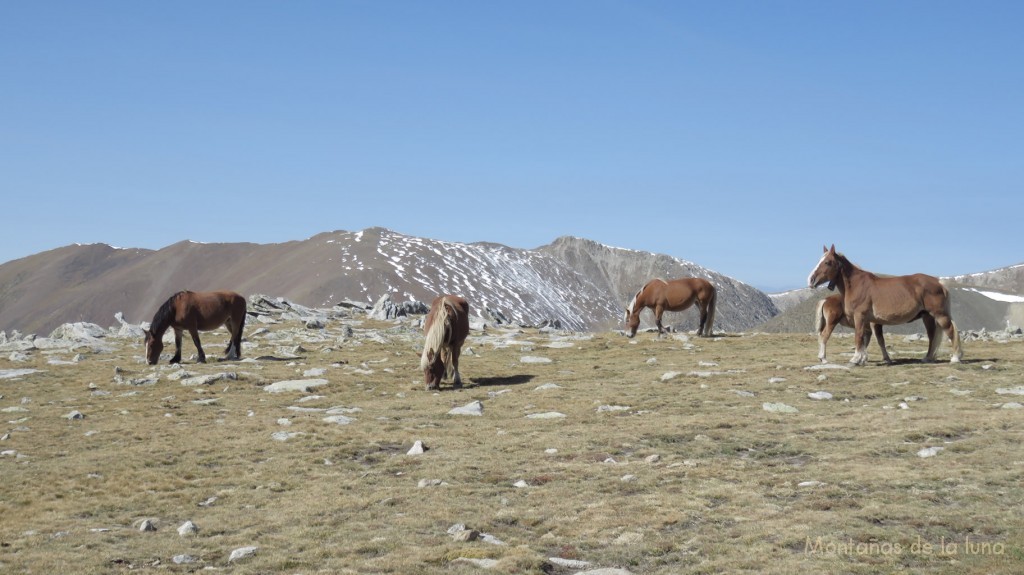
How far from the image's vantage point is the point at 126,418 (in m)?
22.0

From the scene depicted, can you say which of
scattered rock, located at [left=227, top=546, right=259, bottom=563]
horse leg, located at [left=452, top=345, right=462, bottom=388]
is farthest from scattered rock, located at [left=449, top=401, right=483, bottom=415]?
scattered rock, located at [left=227, top=546, right=259, bottom=563]

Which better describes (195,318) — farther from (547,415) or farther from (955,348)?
(955,348)

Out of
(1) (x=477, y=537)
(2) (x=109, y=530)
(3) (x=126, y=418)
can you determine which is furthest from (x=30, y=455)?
(1) (x=477, y=537)

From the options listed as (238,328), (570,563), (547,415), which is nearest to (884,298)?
(547,415)

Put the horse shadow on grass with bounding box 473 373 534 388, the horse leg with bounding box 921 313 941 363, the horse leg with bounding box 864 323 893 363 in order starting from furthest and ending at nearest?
the horse shadow on grass with bounding box 473 373 534 388, the horse leg with bounding box 864 323 893 363, the horse leg with bounding box 921 313 941 363

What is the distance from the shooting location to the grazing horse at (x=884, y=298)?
2534 cm

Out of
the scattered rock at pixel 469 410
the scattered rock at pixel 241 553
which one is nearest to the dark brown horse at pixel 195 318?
the scattered rock at pixel 469 410

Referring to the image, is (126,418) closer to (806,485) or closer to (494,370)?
(494,370)

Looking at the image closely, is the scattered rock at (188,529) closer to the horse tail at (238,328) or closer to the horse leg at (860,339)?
the horse leg at (860,339)

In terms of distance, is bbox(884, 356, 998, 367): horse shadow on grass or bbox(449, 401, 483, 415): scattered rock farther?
bbox(884, 356, 998, 367): horse shadow on grass

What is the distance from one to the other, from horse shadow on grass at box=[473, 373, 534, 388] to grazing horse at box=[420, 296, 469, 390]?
3.10ft

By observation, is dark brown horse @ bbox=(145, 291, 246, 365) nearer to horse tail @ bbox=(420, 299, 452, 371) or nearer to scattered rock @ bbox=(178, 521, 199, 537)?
horse tail @ bbox=(420, 299, 452, 371)

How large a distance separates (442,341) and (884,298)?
14.2 metres

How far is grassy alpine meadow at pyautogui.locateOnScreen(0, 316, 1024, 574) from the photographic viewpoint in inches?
406
